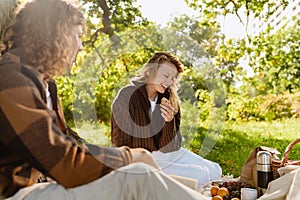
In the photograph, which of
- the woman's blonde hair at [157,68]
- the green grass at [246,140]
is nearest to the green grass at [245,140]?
the green grass at [246,140]

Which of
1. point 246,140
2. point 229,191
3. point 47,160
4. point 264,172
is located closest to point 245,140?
point 246,140

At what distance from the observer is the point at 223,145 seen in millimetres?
4633

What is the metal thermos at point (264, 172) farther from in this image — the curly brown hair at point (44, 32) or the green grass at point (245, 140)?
the curly brown hair at point (44, 32)

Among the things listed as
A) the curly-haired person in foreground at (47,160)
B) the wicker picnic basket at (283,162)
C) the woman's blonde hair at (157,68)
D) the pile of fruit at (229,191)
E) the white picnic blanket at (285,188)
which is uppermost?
the woman's blonde hair at (157,68)

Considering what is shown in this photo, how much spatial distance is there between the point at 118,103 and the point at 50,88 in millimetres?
699

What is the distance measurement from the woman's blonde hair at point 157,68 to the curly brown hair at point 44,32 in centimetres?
72

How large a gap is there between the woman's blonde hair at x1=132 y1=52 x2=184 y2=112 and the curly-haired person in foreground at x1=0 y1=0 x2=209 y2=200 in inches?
30.8

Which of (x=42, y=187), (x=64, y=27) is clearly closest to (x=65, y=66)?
(x=64, y=27)

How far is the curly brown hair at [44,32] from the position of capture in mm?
1334

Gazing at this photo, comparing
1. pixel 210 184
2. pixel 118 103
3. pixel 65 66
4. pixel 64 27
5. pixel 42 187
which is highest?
pixel 64 27

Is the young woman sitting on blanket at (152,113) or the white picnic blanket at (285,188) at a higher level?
the young woman sitting on blanket at (152,113)

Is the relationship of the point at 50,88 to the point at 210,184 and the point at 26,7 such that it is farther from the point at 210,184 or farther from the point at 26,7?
the point at 210,184

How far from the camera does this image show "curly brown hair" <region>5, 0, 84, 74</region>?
1334 millimetres

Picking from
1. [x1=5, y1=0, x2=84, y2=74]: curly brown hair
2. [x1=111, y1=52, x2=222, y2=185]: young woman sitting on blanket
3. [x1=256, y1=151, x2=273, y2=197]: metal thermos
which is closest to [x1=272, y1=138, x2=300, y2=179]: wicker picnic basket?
[x1=256, y1=151, x2=273, y2=197]: metal thermos
